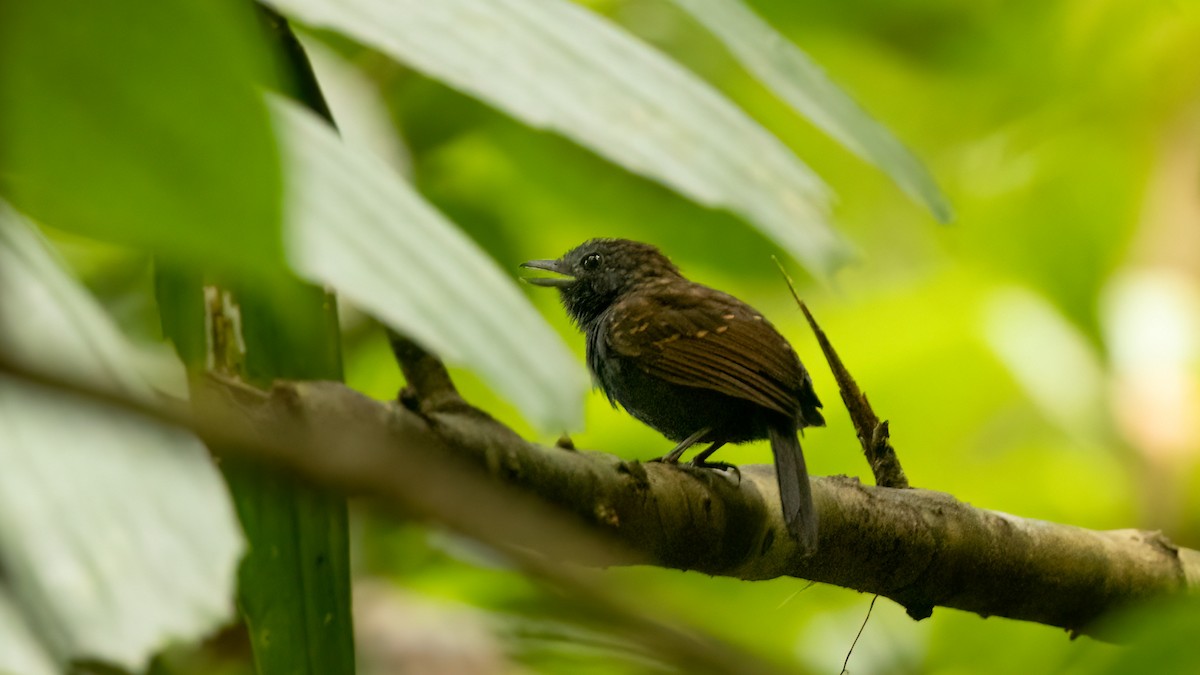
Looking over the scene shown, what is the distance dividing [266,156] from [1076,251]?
4368 millimetres

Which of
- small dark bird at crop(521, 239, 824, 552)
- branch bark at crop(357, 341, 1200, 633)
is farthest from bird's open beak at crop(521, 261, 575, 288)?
branch bark at crop(357, 341, 1200, 633)

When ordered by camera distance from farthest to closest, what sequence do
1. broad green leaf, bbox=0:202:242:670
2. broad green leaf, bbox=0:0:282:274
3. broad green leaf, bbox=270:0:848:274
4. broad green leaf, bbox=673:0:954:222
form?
broad green leaf, bbox=673:0:954:222
broad green leaf, bbox=270:0:848:274
broad green leaf, bbox=0:202:242:670
broad green leaf, bbox=0:0:282:274

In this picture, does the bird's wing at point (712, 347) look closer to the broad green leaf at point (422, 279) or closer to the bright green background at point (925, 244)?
the bright green background at point (925, 244)

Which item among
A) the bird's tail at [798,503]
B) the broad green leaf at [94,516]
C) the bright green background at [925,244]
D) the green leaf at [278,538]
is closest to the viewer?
the broad green leaf at [94,516]

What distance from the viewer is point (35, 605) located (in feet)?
1.81

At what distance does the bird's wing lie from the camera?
2764 millimetres

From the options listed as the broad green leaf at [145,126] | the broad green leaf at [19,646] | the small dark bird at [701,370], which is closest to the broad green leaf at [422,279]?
the broad green leaf at [145,126]

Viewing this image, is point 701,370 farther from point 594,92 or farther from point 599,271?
point 594,92

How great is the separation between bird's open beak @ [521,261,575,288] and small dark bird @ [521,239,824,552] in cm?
22

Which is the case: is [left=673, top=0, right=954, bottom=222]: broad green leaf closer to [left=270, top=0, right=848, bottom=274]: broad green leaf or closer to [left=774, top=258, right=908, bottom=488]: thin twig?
[left=270, top=0, right=848, bottom=274]: broad green leaf

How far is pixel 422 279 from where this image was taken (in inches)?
23.6

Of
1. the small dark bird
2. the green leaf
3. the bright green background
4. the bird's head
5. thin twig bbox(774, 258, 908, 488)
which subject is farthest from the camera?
the bird's head

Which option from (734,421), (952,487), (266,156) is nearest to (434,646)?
(734,421)

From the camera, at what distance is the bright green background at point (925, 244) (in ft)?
11.1
